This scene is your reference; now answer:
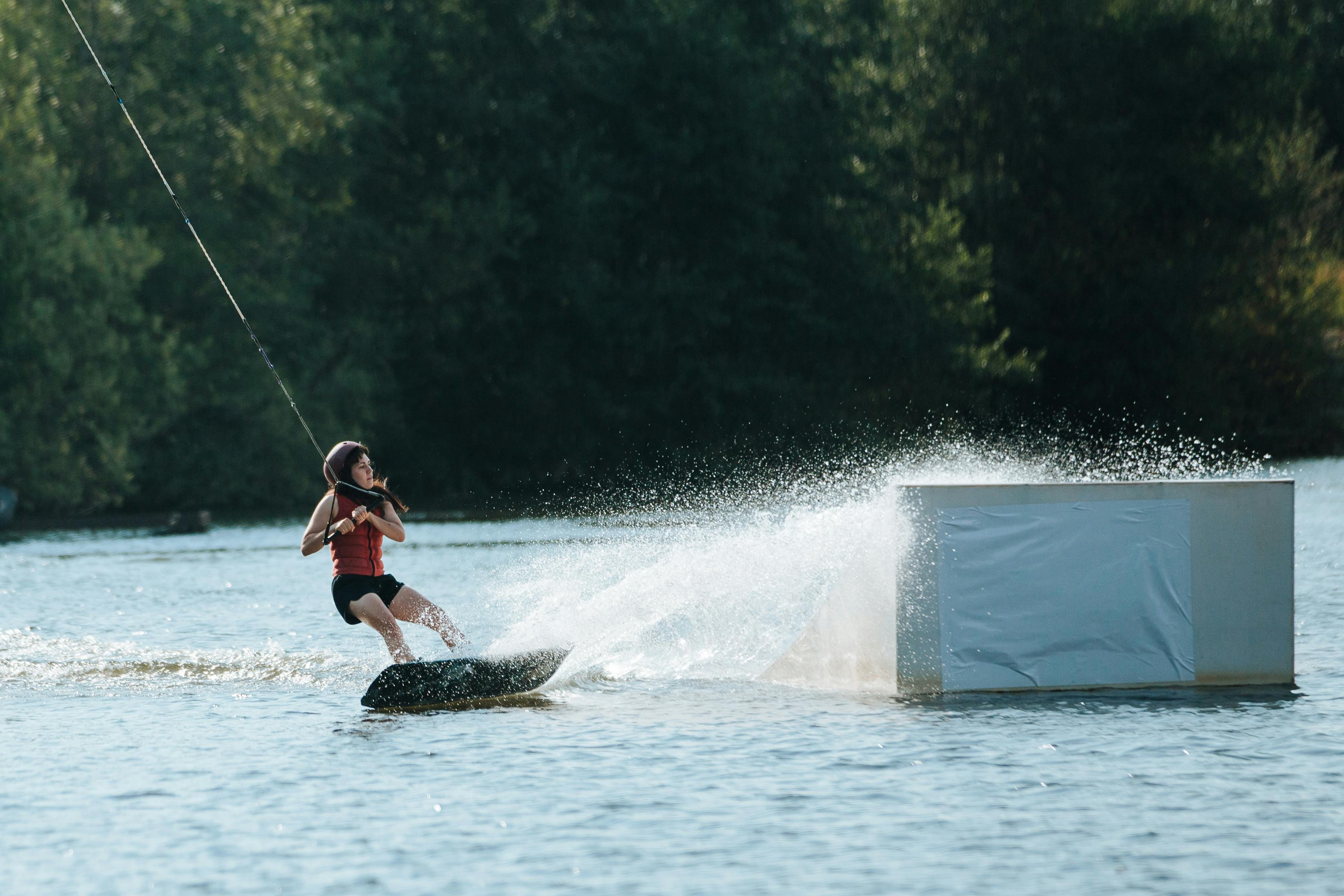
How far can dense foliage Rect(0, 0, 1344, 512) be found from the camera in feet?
156

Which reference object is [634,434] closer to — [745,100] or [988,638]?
[745,100]

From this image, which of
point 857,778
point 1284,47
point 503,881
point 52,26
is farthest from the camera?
point 1284,47

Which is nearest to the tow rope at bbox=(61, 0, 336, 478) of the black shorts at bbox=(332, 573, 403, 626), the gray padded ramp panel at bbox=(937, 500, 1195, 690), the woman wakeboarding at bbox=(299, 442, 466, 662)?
the woman wakeboarding at bbox=(299, 442, 466, 662)

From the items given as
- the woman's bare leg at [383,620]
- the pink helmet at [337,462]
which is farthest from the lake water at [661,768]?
the pink helmet at [337,462]

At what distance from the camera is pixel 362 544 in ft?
39.2

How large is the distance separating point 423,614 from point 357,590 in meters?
0.46

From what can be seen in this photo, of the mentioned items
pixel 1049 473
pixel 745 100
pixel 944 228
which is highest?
pixel 745 100

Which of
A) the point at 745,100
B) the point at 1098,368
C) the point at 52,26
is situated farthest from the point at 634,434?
the point at 52,26

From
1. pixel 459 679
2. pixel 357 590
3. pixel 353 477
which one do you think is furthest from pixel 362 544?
pixel 459 679

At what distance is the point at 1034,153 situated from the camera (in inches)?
2121

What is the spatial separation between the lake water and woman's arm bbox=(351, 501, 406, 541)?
113 cm

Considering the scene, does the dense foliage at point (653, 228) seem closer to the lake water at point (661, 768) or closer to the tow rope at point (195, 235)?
the tow rope at point (195, 235)

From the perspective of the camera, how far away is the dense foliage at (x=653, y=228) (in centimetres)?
4741

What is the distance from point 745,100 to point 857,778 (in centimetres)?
4316
